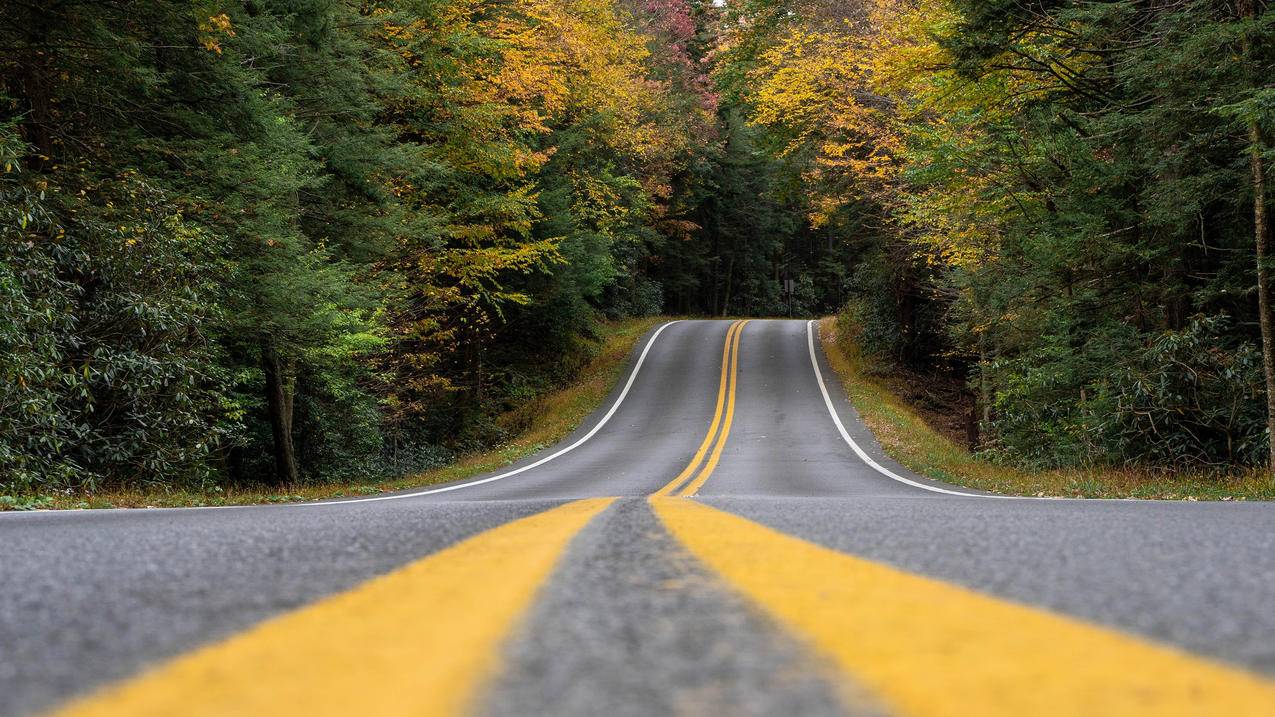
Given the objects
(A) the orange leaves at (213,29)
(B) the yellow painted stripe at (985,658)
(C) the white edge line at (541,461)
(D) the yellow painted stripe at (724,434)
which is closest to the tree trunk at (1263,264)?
(D) the yellow painted stripe at (724,434)

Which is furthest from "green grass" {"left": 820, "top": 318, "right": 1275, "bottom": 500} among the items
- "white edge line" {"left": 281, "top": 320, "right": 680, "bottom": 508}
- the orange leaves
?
the orange leaves

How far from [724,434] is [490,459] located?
561cm

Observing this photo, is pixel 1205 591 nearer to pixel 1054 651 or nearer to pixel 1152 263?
pixel 1054 651

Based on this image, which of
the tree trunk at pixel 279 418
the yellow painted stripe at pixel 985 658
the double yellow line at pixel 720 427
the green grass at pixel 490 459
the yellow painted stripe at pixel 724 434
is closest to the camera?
the yellow painted stripe at pixel 985 658

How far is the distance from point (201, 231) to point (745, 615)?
1149 cm

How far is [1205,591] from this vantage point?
1.54 metres

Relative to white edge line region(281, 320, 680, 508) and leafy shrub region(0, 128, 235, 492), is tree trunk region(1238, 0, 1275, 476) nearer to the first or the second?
white edge line region(281, 320, 680, 508)

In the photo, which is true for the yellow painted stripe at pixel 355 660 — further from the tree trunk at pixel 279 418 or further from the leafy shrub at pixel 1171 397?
the tree trunk at pixel 279 418

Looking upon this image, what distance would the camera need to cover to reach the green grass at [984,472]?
8891 mm

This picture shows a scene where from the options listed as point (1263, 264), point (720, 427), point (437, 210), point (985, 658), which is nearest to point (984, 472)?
point (1263, 264)

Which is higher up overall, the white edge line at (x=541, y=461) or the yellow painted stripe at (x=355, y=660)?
the yellow painted stripe at (x=355, y=660)

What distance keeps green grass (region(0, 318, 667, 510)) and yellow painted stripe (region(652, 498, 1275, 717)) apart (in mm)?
7305

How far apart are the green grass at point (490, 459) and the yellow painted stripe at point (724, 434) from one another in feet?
13.5

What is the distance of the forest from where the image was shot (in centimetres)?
969
